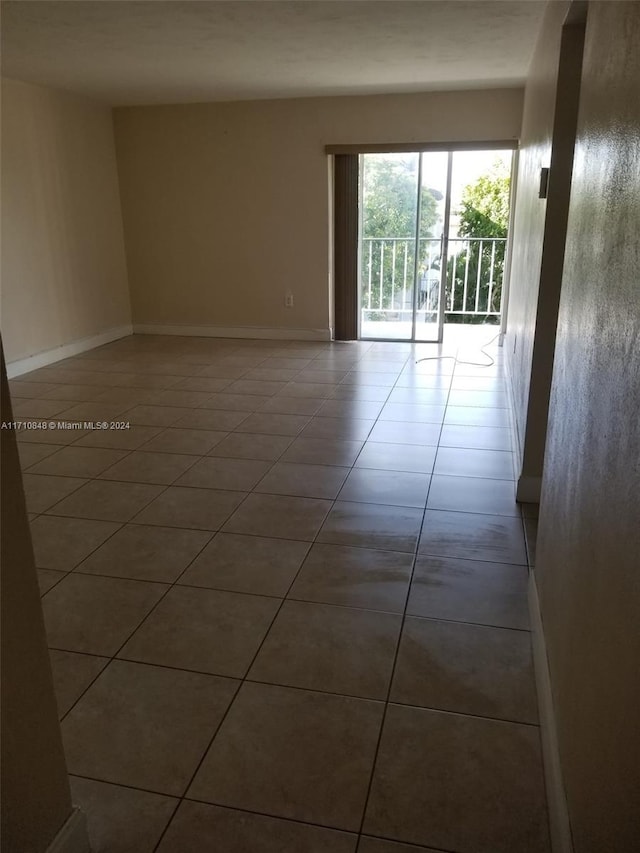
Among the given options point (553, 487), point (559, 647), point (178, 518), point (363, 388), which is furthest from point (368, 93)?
point (559, 647)

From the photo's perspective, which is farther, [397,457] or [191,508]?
[397,457]

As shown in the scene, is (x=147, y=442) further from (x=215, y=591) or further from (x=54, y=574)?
(x=215, y=591)

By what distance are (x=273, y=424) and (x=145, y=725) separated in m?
2.41

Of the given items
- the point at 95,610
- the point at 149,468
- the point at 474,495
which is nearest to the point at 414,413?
the point at 474,495

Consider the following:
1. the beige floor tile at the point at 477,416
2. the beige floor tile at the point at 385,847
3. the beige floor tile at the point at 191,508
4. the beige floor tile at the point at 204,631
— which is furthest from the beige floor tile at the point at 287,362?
the beige floor tile at the point at 385,847

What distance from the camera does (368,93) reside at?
5598mm

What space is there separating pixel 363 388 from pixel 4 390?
3.74 meters

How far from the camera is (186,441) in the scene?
3631 millimetres

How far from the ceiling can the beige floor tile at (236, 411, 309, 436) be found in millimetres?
2197

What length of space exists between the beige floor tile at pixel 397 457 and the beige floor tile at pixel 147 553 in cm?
106

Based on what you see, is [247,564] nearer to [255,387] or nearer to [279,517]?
[279,517]

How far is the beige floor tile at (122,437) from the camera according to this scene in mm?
3596

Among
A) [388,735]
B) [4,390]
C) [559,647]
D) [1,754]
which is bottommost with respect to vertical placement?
[388,735]

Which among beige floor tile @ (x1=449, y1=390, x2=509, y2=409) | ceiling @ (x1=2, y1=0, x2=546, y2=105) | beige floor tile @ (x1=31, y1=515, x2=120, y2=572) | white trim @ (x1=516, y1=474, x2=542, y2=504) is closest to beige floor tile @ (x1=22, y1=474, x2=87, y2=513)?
beige floor tile @ (x1=31, y1=515, x2=120, y2=572)
